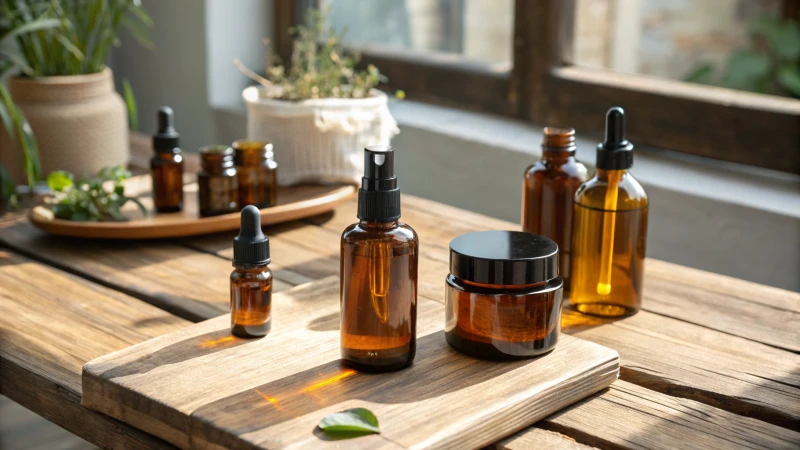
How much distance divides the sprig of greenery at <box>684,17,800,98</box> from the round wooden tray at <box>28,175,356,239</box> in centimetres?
132

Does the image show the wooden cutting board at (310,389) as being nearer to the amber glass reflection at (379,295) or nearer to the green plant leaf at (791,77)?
the amber glass reflection at (379,295)

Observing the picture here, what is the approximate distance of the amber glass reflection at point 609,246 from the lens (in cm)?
112

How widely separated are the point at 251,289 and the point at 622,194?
45 centimetres

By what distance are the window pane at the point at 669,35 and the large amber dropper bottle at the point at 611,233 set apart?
1745 millimetres

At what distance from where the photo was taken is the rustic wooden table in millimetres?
892

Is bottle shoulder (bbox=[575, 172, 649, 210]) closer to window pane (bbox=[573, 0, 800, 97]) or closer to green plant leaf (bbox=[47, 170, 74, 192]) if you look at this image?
green plant leaf (bbox=[47, 170, 74, 192])

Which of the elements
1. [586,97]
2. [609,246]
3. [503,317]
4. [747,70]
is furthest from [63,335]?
[747,70]

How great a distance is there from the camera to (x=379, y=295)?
2.98 feet

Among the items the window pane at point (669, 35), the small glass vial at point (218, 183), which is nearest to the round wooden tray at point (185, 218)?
the small glass vial at point (218, 183)

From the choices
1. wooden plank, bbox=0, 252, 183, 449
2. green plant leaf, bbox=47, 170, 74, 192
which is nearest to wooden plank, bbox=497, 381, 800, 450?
wooden plank, bbox=0, 252, 183, 449

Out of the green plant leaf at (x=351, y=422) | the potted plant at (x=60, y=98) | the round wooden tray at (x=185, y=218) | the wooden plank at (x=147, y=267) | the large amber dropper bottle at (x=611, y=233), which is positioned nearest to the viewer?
the green plant leaf at (x=351, y=422)

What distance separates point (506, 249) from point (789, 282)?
0.91 metres

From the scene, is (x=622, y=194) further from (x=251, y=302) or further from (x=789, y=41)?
(x=789, y=41)

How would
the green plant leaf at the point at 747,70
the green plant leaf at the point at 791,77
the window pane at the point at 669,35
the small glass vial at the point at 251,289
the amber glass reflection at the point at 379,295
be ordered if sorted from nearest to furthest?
the amber glass reflection at the point at 379,295 → the small glass vial at the point at 251,289 → the green plant leaf at the point at 791,77 → the green plant leaf at the point at 747,70 → the window pane at the point at 669,35
